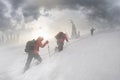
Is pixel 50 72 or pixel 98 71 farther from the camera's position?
pixel 50 72

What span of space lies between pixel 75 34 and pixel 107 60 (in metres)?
29.4

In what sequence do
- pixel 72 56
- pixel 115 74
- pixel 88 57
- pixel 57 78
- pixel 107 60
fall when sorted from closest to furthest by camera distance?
pixel 115 74 → pixel 107 60 → pixel 57 78 → pixel 88 57 → pixel 72 56

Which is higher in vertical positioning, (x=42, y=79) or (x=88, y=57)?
(x=88, y=57)

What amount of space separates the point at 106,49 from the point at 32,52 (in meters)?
5.47

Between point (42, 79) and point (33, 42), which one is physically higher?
point (33, 42)

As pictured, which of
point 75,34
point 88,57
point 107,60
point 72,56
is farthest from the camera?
point 75,34

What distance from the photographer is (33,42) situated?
47.4 feet

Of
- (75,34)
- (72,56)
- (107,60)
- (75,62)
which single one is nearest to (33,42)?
(72,56)

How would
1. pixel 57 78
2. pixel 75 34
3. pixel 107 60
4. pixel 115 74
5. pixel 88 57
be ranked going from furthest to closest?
pixel 75 34 → pixel 88 57 → pixel 57 78 → pixel 107 60 → pixel 115 74

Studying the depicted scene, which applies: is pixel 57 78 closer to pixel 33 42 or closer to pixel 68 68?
pixel 68 68

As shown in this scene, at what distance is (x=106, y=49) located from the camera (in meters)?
10.5

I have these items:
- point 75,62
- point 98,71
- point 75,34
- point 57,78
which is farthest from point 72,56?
point 75,34

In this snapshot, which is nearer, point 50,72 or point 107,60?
point 107,60

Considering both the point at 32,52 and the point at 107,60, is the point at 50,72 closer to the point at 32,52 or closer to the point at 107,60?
the point at 107,60
